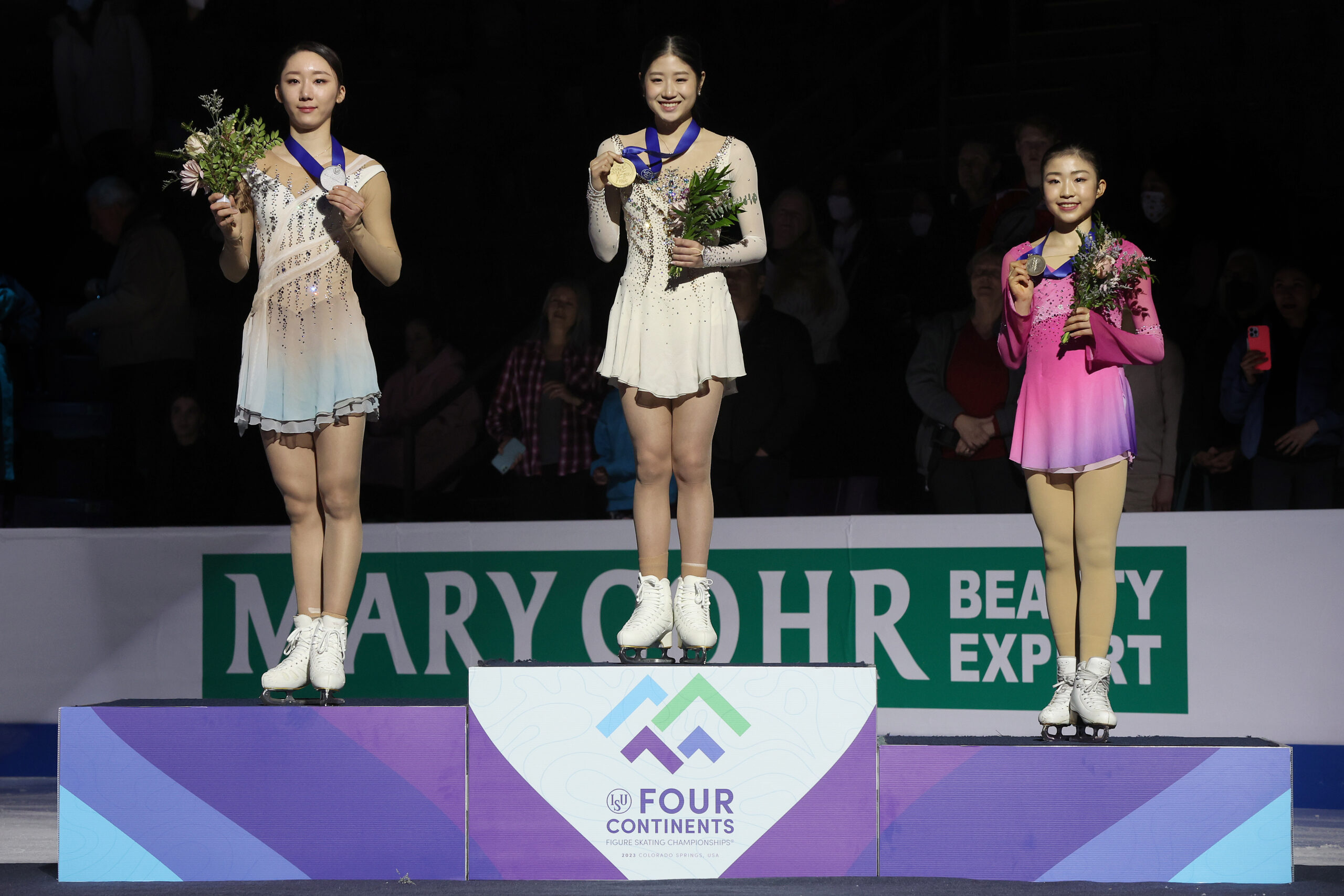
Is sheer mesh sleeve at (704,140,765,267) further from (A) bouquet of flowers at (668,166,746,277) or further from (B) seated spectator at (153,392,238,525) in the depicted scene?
(B) seated spectator at (153,392,238,525)

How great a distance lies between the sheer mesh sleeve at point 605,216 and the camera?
14.0 ft

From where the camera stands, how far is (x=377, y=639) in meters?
6.34

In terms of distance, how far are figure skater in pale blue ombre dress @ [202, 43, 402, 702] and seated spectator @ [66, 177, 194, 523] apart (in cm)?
339

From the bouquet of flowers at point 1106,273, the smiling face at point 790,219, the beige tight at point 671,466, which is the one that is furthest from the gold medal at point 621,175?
the smiling face at point 790,219

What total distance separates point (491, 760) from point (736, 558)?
92.2 inches

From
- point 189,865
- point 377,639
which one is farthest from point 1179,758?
point 377,639

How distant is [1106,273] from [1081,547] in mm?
772

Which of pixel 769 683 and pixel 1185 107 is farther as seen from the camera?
pixel 1185 107

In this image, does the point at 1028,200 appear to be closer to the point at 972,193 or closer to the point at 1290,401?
the point at 972,193

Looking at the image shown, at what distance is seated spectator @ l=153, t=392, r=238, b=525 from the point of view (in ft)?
23.6

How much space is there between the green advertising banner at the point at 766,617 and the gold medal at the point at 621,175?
191 centimetres

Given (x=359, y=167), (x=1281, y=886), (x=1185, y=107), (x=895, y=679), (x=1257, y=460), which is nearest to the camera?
(x=1281, y=886)

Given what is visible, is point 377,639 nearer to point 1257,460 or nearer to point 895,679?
point 895,679

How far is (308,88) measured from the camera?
4.18 metres
